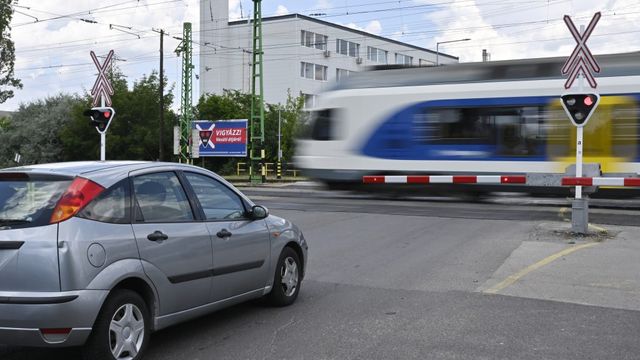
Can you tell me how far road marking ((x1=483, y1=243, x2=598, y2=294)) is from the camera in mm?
7508

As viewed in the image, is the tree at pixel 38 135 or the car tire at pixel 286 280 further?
the tree at pixel 38 135

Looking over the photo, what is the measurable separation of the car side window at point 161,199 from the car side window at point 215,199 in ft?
0.68

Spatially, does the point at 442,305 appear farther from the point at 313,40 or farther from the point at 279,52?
the point at 313,40

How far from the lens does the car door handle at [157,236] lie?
4907 mm

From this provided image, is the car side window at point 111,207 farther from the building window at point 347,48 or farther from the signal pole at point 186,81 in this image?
the building window at point 347,48

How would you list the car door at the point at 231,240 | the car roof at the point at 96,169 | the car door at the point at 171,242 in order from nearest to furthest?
the car roof at the point at 96,169
the car door at the point at 171,242
the car door at the point at 231,240

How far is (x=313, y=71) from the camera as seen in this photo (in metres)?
65.8

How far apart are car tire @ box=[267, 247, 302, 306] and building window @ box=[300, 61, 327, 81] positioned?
58149 mm

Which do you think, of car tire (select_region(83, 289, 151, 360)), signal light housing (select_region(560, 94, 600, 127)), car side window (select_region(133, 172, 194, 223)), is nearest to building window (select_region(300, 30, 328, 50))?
signal light housing (select_region(560, 94, 600, 127))

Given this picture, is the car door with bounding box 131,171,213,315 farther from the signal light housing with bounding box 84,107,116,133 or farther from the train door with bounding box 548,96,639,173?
the train door with bounding box 548,96,639,173

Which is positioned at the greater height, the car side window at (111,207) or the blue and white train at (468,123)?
the blue and white train at (468,123)

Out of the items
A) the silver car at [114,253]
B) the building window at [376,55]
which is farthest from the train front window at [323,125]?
the building window at [376,55]

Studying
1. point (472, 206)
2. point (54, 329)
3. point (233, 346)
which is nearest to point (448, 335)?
point (233, 346)

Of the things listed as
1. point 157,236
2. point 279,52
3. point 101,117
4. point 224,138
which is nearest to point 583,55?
point 157,236
